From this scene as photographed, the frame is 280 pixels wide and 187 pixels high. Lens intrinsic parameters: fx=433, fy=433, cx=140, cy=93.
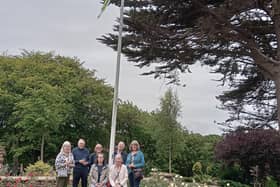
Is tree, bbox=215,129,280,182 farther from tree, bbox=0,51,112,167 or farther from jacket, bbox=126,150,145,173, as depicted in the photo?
tree, bbox=0,51,112,167

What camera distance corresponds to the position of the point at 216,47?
11.4 metres

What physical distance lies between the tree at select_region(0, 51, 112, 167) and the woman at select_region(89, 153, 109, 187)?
10929 millimetres

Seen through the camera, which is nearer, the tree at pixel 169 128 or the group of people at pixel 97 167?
the group of people at pixel 97 167

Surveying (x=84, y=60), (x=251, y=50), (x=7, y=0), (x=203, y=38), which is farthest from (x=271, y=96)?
(x=84, y=60)

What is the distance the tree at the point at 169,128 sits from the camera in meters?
18.8

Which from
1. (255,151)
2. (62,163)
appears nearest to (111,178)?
(62,163)

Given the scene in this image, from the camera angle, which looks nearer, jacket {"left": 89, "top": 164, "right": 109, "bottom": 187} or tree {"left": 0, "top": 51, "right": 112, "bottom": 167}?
jacket {"left": 89, "top": 164, "right": 109, "bottom": 187}

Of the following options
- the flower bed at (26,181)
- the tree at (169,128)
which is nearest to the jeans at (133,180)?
the flower bed at (26,181)

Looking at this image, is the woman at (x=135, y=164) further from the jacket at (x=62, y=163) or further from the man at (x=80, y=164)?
the jacket at (x=62, y=163)

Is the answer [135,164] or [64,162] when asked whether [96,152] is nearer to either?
[64,162]

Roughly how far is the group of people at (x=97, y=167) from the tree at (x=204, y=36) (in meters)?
3.38

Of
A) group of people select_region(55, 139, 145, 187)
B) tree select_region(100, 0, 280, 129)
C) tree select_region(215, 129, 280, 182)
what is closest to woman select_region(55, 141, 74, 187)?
group of people select_region(55, 139, 145, 187)

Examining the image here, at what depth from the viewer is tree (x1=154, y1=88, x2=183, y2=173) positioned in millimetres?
18781

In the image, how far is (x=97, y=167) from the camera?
7.65m
